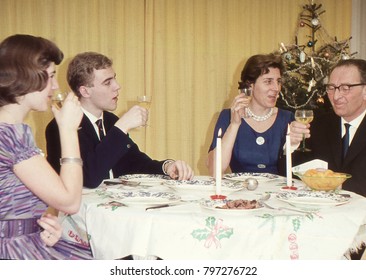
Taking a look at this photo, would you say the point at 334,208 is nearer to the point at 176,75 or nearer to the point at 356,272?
the point at 356,272

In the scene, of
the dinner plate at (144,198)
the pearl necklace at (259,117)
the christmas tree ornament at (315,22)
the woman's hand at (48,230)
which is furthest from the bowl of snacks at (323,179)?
the christmas tree ornament at (315,22)

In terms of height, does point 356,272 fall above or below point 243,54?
below

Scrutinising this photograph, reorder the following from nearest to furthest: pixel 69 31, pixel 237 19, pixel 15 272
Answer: pixel 15 272 → pixel 69 31 → pixel 237 19

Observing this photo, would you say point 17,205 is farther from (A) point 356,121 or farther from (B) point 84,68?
(A) point 356,121

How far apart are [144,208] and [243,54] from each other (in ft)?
11.4

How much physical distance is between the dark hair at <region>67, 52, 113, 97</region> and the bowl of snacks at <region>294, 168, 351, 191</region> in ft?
3.81

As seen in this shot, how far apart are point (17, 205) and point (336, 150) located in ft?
4.91

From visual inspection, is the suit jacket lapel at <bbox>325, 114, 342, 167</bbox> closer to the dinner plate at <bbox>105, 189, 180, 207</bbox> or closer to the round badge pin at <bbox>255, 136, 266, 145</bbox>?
the round badge pin at <bbox>255, 136, 266, 145</bbox>

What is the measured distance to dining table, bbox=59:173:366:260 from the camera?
136 centimetres

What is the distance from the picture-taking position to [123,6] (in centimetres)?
445

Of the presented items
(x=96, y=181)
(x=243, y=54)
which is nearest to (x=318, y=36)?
(x=243, y=54)

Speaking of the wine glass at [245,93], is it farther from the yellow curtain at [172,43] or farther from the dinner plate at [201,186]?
the yellow curtain at [172,43]

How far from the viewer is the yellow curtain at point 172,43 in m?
4.34

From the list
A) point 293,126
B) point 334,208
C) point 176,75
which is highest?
point 176,75
